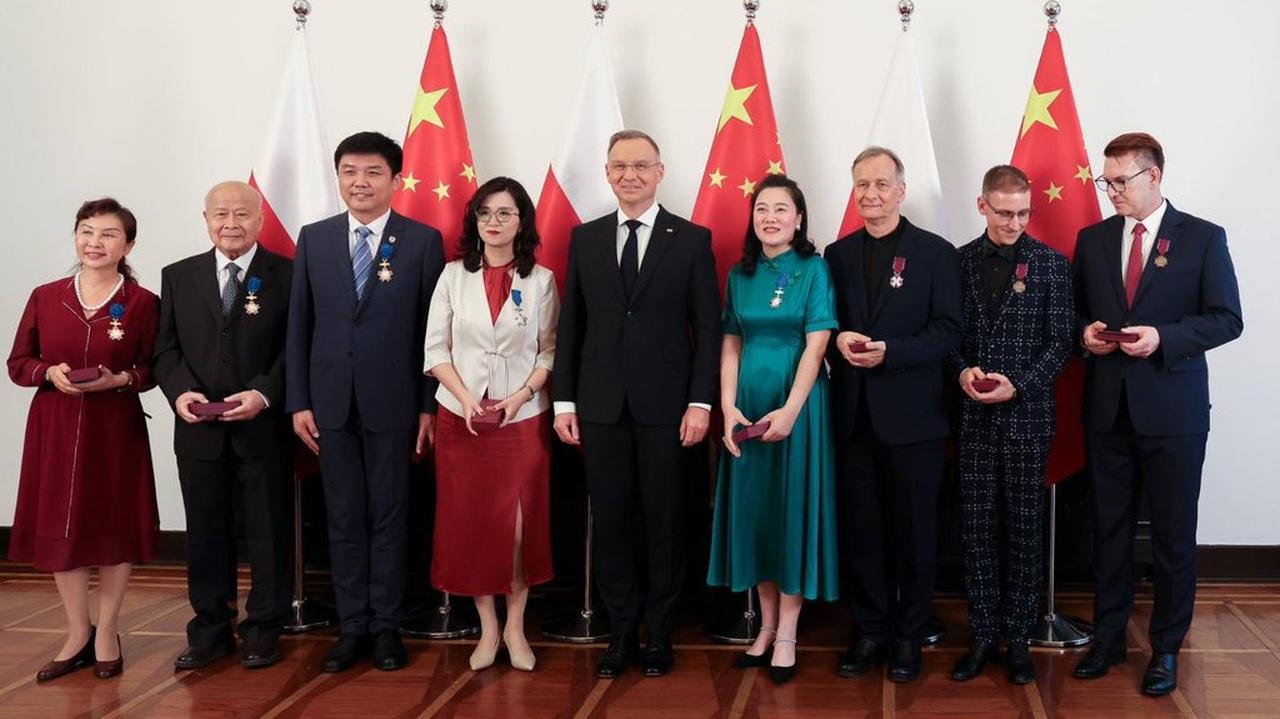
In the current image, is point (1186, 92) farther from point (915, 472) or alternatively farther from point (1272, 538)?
point (915, 472)

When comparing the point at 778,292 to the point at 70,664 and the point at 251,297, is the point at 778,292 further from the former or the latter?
the point at 70,664

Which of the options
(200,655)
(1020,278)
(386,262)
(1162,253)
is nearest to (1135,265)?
(1162,253)

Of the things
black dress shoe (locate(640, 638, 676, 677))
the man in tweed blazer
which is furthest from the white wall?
black dress shoe (locate(640, 638, 676, 677))

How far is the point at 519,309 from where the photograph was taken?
11.3 ft

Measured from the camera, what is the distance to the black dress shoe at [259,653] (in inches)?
137

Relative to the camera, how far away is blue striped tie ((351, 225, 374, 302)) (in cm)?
351

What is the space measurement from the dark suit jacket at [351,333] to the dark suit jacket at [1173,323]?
2.16 metres

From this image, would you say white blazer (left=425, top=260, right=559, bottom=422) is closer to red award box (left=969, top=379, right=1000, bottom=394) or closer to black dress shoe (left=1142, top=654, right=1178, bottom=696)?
red award box (left=969, top=379, right=1000, bottom=394)

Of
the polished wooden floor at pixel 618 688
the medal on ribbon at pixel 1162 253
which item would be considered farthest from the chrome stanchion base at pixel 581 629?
the medal on ribbon at pixel 1162 253

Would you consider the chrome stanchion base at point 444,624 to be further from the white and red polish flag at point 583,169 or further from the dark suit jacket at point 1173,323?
the dark suit jacket at point 1173,323

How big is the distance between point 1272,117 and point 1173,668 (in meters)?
2.31

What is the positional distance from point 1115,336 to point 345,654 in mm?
2569

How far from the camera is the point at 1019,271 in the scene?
11.0ft

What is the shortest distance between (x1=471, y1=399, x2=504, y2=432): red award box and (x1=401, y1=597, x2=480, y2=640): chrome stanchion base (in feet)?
2.94
